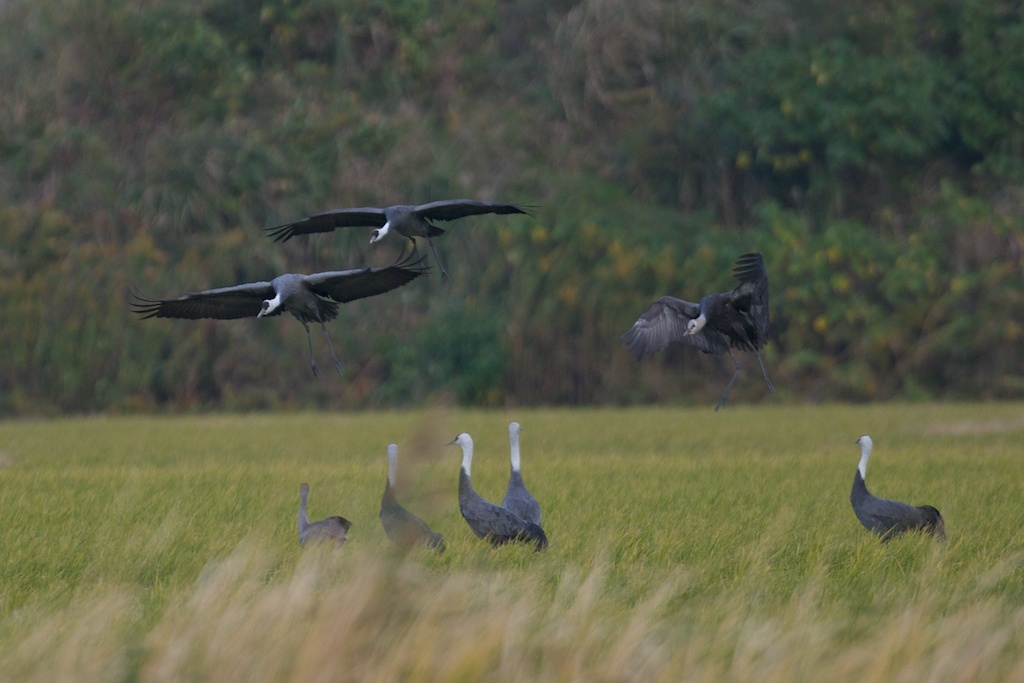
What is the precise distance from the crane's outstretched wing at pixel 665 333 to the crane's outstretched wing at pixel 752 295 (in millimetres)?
178

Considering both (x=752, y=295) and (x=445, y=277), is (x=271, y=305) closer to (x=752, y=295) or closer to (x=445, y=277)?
(x=445, y=277)

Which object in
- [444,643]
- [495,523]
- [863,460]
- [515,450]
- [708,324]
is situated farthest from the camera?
[708,324]

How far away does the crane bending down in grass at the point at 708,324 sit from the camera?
7922 millimetres

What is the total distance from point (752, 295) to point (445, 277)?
5.43 feet

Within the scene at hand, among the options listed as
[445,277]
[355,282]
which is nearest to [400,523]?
[445,277]

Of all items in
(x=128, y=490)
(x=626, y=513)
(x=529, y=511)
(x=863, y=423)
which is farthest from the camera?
(x=863, y=423)

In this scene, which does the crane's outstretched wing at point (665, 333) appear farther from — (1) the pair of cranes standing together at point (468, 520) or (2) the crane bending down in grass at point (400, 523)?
(2) the crane bending down in grass at point (400, 523)

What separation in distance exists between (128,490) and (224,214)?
Result: 10727 millimetres

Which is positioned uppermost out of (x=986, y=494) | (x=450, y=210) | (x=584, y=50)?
(x=584, y=50)

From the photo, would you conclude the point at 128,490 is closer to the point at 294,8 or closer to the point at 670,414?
the point at 670,414

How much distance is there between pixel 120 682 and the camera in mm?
3980

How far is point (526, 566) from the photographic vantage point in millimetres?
6137

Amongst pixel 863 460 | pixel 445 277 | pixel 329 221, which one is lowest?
pixel 863 460

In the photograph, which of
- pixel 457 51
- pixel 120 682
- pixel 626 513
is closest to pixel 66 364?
pixel 457 51
